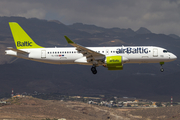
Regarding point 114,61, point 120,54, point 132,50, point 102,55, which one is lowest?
point 114,61

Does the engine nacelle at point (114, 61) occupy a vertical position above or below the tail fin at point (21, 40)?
below

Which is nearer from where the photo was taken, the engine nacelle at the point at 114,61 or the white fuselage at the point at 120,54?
the engine nacelle at the point at 114,61

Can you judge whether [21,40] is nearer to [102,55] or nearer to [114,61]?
[102,55]

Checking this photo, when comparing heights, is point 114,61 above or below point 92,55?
below

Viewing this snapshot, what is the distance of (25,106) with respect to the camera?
142m

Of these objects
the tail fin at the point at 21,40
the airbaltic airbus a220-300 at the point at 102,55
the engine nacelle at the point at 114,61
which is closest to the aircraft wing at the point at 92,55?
the airbaltic airbus a220-300 at the point at 102,55

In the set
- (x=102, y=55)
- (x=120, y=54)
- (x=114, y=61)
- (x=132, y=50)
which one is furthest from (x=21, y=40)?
(x=132, y=50)

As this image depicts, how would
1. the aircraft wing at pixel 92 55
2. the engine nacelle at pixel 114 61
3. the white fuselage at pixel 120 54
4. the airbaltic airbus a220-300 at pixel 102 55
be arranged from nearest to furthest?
the engine nacelle at pixel 114 61, the aircraft wing at pixel 92 55, the airbaltic airbus a220-300 at pixel 102 55, the white fuselage at pixel 120 54

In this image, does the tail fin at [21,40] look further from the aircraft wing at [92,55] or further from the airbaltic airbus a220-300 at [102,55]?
the aircraft wing at [92,55]

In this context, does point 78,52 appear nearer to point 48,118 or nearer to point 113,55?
point 113,55

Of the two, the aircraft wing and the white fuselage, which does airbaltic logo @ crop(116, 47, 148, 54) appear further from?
the aircraft wing

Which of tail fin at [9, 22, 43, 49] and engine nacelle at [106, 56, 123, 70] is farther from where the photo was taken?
tail fin at [9, 22, 43, 49]

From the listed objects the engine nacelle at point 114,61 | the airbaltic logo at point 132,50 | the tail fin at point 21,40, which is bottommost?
the engine nacelle at point 114,61

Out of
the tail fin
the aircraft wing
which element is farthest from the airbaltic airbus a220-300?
the tail fin
